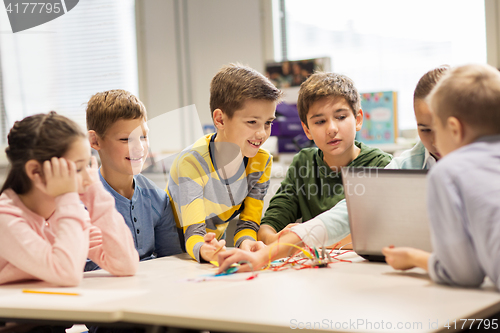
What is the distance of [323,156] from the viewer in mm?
1636

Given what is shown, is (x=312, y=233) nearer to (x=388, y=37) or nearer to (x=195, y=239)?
(x=195, y=239)

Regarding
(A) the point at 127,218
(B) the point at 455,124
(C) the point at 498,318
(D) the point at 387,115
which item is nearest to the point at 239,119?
(A) the point at 127,218

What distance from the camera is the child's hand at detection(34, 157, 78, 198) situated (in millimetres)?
990

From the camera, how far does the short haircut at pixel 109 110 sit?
1.38 metres

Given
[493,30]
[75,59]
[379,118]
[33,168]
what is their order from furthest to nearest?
[75,59], [493,30], [379,118], [33,168]

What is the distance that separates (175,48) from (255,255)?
3.26 metres

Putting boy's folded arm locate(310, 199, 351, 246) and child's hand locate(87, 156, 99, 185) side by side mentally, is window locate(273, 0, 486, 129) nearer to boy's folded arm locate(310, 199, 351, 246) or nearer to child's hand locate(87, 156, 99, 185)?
boy's folded arm locate(310, 199, 351, 246)

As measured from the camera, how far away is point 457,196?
763 mm

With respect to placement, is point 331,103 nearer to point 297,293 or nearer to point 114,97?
point 114,97

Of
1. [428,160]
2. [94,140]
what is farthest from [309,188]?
[94,140]

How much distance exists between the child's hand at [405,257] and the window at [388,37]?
8.94 ft

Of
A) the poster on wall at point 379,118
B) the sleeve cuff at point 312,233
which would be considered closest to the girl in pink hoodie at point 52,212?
the sleeve cuff at point 312,233

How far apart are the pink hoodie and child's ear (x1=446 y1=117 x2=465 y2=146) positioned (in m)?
0.75

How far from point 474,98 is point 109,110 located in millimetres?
1013
